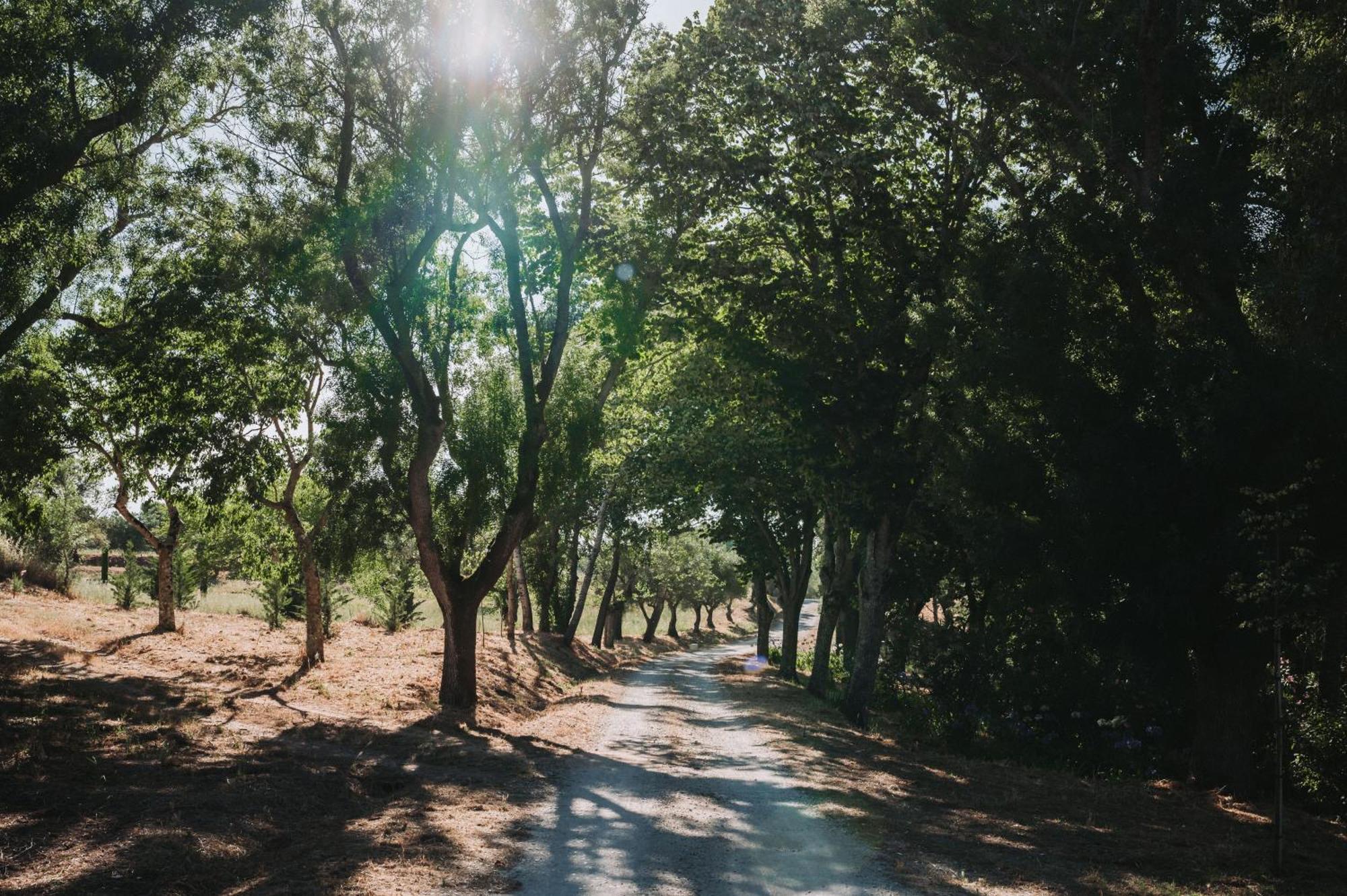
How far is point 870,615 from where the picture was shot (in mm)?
18438

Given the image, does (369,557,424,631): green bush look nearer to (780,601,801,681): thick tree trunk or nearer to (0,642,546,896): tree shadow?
(780,601,801,681): thick tree trunk

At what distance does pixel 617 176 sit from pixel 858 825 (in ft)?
42.8

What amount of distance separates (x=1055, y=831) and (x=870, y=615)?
29.9 feet

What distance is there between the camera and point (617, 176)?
1775 cm

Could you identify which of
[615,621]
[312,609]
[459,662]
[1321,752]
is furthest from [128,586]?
[1321,752]

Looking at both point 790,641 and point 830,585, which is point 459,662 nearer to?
point 830,585

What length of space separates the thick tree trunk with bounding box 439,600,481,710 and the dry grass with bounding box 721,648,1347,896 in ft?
20.9

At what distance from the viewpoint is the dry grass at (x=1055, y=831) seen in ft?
23.7

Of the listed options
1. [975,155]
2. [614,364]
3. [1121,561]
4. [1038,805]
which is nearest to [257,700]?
[614,364]

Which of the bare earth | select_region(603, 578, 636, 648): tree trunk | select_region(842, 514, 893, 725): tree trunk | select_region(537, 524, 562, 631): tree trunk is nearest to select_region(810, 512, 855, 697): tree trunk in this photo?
select_region(842, 514, 893, 725): tree trunk

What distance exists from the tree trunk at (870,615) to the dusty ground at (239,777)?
7.21 metres

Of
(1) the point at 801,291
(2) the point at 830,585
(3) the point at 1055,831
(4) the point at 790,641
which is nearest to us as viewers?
(3) the point at 1055,831

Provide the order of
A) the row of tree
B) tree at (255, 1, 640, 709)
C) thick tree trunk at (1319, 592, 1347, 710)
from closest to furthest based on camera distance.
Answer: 1. the row of tree
2. thick tree trunk at (1319, 592, 1347, 710)
3. tree at (255, 1, 640, 709)

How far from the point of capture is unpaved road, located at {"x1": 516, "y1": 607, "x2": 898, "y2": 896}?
21.8 feet
